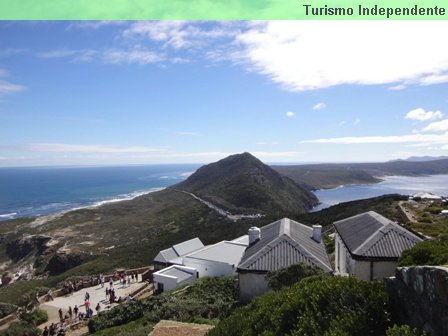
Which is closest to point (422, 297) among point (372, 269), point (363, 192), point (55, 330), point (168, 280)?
point (372, 269)

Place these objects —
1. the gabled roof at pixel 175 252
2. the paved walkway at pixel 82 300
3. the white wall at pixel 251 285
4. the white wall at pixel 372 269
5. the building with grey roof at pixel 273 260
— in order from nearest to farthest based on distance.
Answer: the white wall at pixel 372 269 → the white wall at pixel 251 285 → the building with grey roof at pixel 273 260 → the paved walkway at pixel 82 300 → the gabled roof at pixel 175 252

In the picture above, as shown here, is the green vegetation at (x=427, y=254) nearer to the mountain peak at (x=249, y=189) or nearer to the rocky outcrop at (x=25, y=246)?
the mountain peak at (x=249, y=189)

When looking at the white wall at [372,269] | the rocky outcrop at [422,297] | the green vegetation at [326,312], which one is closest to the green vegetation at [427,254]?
the white wall at [372,269]

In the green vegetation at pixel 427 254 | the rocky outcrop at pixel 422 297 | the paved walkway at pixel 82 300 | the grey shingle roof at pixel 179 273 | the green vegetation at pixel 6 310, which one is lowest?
the green vegetation at pixel 6 310

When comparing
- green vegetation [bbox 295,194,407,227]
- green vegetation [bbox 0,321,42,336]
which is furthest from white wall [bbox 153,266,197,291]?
green vegetation [bbox 295,194,407,227]

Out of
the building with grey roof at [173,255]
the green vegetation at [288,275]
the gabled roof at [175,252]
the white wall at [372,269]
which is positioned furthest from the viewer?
the gabled roof at [175,252]

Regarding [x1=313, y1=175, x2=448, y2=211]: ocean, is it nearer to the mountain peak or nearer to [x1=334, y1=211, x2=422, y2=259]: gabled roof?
the mountain peak

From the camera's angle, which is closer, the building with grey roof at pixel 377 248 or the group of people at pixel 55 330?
the building with grey roof at pixel 377 248

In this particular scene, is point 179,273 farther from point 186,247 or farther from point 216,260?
point 186,247
